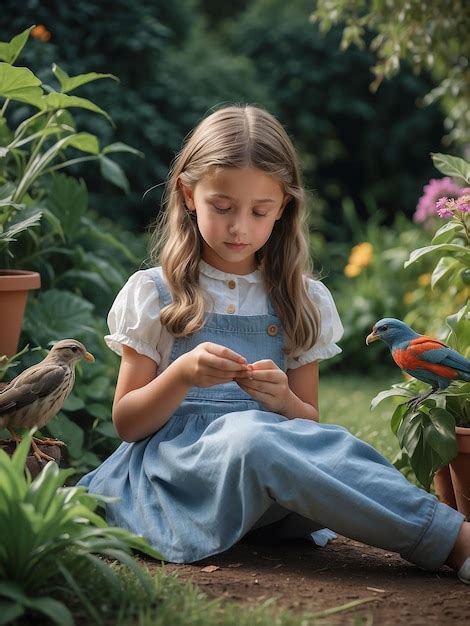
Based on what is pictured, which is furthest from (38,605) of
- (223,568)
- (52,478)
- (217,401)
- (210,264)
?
(210,264)

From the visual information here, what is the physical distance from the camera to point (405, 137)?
1077 centimetres

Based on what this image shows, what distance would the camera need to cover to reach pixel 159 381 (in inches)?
119

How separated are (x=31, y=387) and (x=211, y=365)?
1.99 feet

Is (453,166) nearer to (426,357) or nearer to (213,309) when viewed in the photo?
(426,357)

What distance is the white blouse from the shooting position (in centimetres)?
320

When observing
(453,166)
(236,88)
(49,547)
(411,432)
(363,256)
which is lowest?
(49,547)

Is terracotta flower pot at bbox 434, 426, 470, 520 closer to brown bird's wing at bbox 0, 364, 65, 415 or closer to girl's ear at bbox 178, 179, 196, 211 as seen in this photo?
girl's ear at bbox 178, 179, 196, 211

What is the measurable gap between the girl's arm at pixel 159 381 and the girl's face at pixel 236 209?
39 centimetres

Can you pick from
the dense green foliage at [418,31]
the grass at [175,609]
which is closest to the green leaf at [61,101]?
the grass at [175,609]

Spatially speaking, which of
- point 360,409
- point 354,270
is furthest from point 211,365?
point 354,270

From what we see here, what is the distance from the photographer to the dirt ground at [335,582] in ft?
8.23

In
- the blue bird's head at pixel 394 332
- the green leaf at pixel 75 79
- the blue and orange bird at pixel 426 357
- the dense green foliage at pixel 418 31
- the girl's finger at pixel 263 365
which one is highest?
the dense green foliage at pixel 418 31

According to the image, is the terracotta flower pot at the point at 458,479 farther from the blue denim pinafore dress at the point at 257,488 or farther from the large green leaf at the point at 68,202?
the large green leaf at the point at 68,202

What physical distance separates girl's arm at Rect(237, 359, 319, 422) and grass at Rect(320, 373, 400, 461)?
98 centimetres
